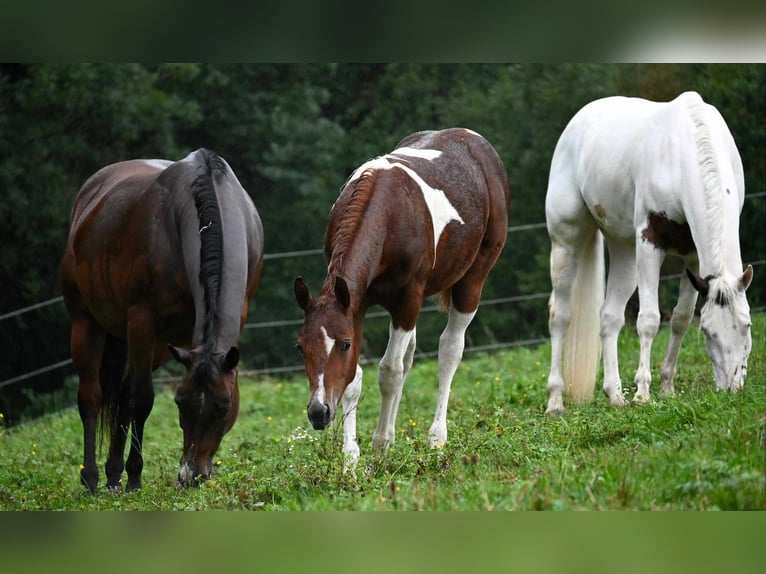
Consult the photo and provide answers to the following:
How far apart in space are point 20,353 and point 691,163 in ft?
32.8

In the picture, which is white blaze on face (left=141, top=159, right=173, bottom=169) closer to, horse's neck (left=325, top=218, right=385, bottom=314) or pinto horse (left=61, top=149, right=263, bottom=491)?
pinto horse (left=61, top=149, right=263, bottom=491)

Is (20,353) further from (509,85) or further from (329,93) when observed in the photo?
(509,85)

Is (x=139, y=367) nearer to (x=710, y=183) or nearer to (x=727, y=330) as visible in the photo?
(x=727, y=330)

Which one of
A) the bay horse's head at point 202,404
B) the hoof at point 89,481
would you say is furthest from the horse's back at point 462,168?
the hoof at point 89,481

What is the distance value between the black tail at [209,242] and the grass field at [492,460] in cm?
84

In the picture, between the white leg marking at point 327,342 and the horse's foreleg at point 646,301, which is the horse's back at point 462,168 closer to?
the horse's foreleg at point 646,301

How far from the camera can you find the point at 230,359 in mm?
5098

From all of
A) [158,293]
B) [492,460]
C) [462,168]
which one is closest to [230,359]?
[158,293]

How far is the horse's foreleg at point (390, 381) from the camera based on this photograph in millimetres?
5852

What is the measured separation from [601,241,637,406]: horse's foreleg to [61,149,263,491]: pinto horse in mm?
2508

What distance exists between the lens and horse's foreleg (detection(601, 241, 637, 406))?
701 cm

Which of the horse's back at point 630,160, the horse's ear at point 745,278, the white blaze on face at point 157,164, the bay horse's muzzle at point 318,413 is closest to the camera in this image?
the bay horse's muzzle at point 318,413

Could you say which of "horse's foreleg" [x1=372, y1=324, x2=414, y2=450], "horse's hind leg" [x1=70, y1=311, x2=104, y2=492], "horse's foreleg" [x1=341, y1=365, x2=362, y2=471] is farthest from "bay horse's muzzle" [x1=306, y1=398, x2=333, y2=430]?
"horse's hind leg" [x1=70, y1=311, x2=104, y2=492]
